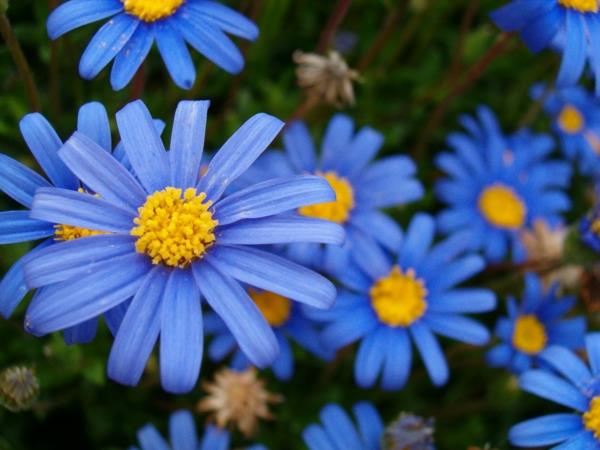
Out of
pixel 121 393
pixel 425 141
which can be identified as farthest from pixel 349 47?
pixel 121 393

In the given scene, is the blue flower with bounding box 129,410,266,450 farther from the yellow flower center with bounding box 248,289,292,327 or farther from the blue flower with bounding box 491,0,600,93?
the blue flower with bounding box 491,0,600,93

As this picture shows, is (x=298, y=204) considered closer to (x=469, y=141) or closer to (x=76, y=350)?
(x=76, y=350)

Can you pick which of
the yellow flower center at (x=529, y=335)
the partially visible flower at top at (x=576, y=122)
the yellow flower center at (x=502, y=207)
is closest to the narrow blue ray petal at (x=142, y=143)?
the yellow flower center at (x=529, y=335)

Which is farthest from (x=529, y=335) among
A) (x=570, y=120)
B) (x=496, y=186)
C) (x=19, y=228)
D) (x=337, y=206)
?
(x=19, y=228)

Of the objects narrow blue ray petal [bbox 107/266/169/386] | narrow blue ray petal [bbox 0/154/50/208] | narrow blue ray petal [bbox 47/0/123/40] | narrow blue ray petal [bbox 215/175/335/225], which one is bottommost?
narrow blue ray petal [bbox 107/266/169/386]

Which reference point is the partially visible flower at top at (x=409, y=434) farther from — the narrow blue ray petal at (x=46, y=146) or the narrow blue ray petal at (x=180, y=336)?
the narrow blue ray petal at (x=46, y=146)

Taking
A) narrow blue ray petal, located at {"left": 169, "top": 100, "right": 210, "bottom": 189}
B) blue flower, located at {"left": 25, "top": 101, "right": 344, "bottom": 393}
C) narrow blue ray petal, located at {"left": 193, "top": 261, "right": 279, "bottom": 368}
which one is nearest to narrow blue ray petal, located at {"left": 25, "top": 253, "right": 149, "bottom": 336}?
blue flower, located at {"left": 25, "top": 101, "right": 344, "bottom": 393}

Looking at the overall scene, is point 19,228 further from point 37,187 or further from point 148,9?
point 148,9
